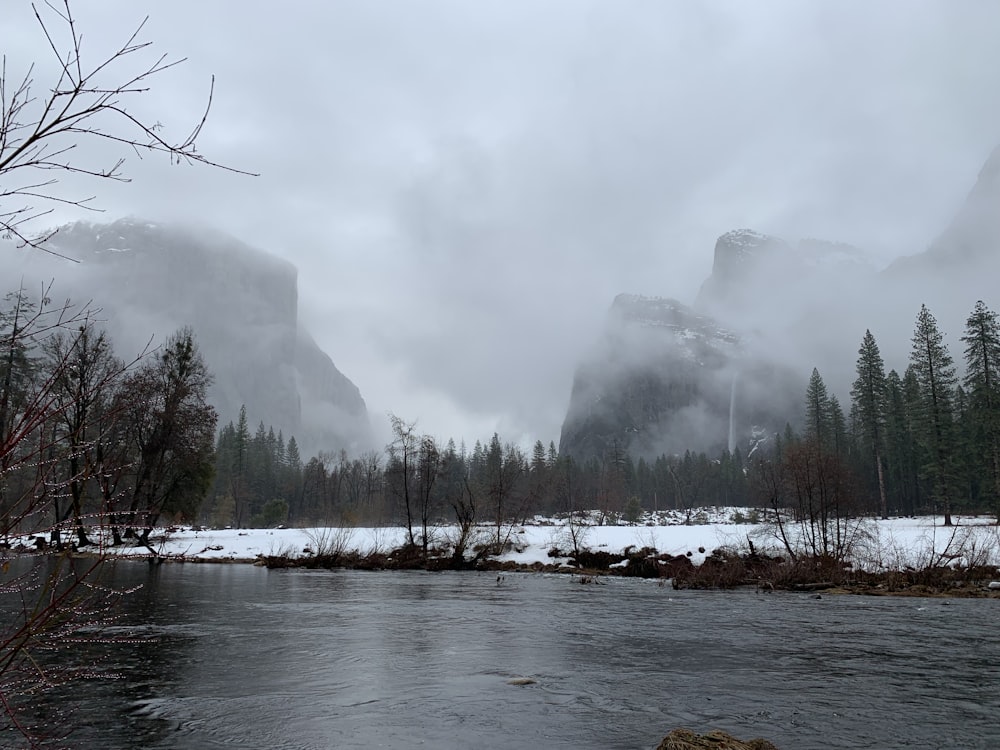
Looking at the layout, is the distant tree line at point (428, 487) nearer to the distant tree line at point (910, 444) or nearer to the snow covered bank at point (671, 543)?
the snow covered bank at point (671, 543)

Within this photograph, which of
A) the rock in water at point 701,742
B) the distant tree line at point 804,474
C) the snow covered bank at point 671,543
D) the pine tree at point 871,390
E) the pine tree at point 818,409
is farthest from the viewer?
the pine tree at point 818,409

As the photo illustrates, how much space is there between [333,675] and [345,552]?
114 feet

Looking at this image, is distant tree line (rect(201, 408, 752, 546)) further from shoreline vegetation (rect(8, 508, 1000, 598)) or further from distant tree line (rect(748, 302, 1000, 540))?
distant tree line (rect(748, 302, 1000, 540))

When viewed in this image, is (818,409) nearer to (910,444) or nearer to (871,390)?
(910,444)

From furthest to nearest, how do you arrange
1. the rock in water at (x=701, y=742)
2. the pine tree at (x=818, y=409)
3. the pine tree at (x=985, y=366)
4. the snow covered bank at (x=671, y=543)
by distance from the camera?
the pine tree at (x=818, y=409) < the pine tree at (x=985, y=366) < the snow covered bank at (x=671, y=543) < the rock in water at (x=701, y=742)

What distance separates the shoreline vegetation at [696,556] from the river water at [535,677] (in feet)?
24.5

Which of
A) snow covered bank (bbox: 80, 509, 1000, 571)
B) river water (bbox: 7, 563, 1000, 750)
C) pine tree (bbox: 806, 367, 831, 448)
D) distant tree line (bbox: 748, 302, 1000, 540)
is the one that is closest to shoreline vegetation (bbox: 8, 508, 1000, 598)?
snow covered bank (bbox: 80, 509, 1000, 571)

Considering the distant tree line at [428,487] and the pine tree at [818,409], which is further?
the pine tree at [818,409]

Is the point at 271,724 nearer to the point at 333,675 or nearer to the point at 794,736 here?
the point at 333,675

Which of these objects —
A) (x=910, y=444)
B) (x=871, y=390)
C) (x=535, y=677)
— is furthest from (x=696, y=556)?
(x=910, y=444)

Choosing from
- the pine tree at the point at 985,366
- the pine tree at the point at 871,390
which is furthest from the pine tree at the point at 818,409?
the pine tree at the point at 985,366

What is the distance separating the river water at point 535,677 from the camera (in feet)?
27.6

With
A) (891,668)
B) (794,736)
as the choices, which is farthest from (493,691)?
(891,668)

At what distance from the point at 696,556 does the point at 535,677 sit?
28731 millimetres
